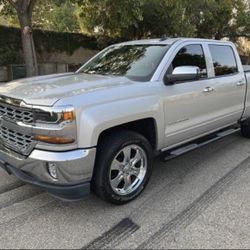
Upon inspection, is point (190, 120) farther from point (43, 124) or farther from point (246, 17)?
point (246, 17)

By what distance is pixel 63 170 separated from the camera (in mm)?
3266

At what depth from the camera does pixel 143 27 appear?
17.4m

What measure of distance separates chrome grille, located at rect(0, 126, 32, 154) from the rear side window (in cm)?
305

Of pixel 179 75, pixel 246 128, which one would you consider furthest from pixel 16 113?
pixel 246 128

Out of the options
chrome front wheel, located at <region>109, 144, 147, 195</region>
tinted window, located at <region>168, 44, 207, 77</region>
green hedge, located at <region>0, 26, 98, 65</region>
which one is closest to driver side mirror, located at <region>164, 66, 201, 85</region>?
tinted window, located at <region>168, 44, 207, 77</region>

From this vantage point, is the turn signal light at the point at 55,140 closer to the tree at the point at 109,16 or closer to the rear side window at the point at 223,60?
the rear side window at the point at 223,60

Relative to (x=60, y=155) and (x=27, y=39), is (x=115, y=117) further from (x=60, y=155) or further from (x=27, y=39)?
(x=27, y=39)

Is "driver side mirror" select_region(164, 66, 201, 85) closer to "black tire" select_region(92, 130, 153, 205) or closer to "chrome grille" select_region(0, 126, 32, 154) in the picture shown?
"black tire" select_region(92, 130, 153, 205)

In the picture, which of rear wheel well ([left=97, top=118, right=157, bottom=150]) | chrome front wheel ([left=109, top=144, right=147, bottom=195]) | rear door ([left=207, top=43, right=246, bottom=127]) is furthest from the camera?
rear door ([left=207, top=43, right=246, bottom=127])

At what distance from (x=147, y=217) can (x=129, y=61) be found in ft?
6.83

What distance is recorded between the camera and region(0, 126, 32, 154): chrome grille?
3432 millimetres

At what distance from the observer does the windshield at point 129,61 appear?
431 centimetres

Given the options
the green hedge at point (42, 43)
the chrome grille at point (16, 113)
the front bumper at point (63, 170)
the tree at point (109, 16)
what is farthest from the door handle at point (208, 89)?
the green hedge at point (42, 43)

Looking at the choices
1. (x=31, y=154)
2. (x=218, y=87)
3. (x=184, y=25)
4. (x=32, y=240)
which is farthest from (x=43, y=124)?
(x=184, y=25)
